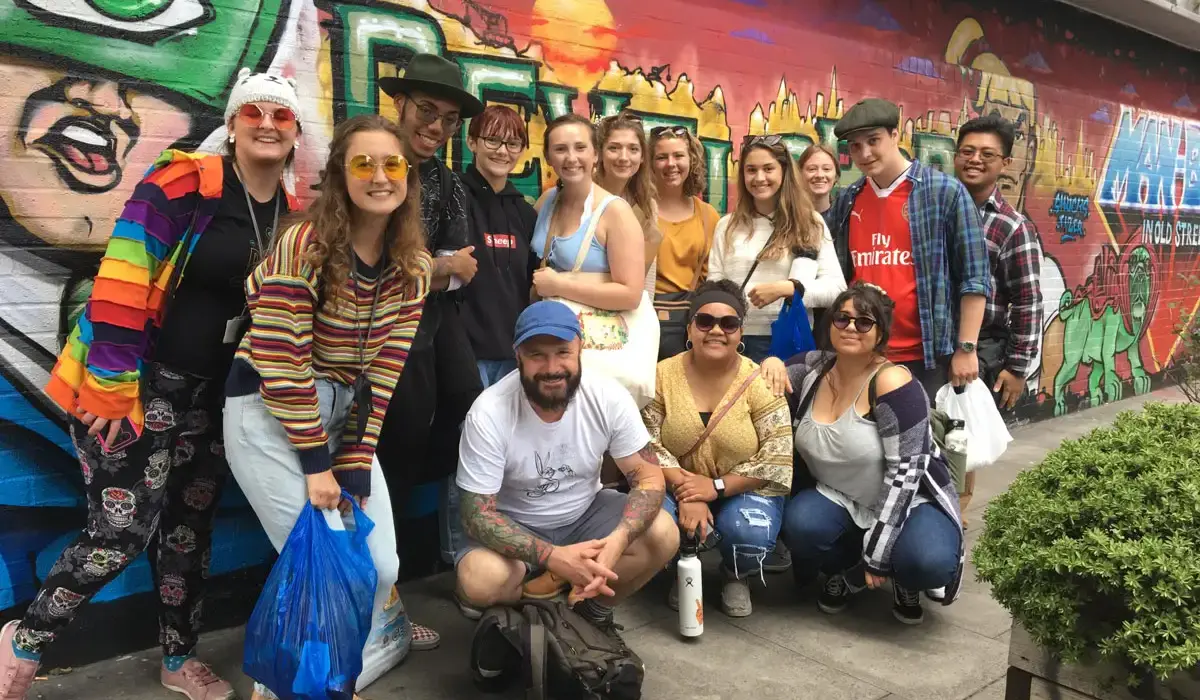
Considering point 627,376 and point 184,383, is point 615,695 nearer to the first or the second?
point 627,376

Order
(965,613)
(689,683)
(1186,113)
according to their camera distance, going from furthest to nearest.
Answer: (1186,113) < (965,613) < (689,683)

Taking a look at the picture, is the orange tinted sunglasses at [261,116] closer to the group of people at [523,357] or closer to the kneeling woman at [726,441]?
the group of people at [523,357]

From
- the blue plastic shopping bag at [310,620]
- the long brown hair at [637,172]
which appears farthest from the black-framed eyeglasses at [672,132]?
the blue plastic shopping bag at [310,620]

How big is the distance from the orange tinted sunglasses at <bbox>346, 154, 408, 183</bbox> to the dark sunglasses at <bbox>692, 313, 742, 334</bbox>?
1538mm

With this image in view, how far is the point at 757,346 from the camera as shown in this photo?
167 inches

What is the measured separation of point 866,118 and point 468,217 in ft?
6.31

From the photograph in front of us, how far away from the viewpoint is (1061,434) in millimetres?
7688

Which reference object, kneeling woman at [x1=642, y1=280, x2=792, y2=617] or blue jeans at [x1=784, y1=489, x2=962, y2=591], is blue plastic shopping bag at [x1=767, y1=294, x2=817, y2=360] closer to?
kneeling woman at [x1=642, y1=280, x2=792, y2=617]

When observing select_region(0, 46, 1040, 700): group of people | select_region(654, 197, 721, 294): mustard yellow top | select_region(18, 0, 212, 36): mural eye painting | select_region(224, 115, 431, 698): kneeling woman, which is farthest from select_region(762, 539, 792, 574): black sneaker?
select_region(18, 0, 212, 36): mural eye painting

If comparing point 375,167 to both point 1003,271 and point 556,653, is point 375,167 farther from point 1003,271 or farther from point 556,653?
point 1003,271

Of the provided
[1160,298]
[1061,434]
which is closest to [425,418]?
[1061,434]

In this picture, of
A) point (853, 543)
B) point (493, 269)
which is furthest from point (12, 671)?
point (853, 543)

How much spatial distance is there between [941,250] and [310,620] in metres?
3.15

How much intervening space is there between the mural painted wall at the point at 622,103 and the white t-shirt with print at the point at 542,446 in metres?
1.23
